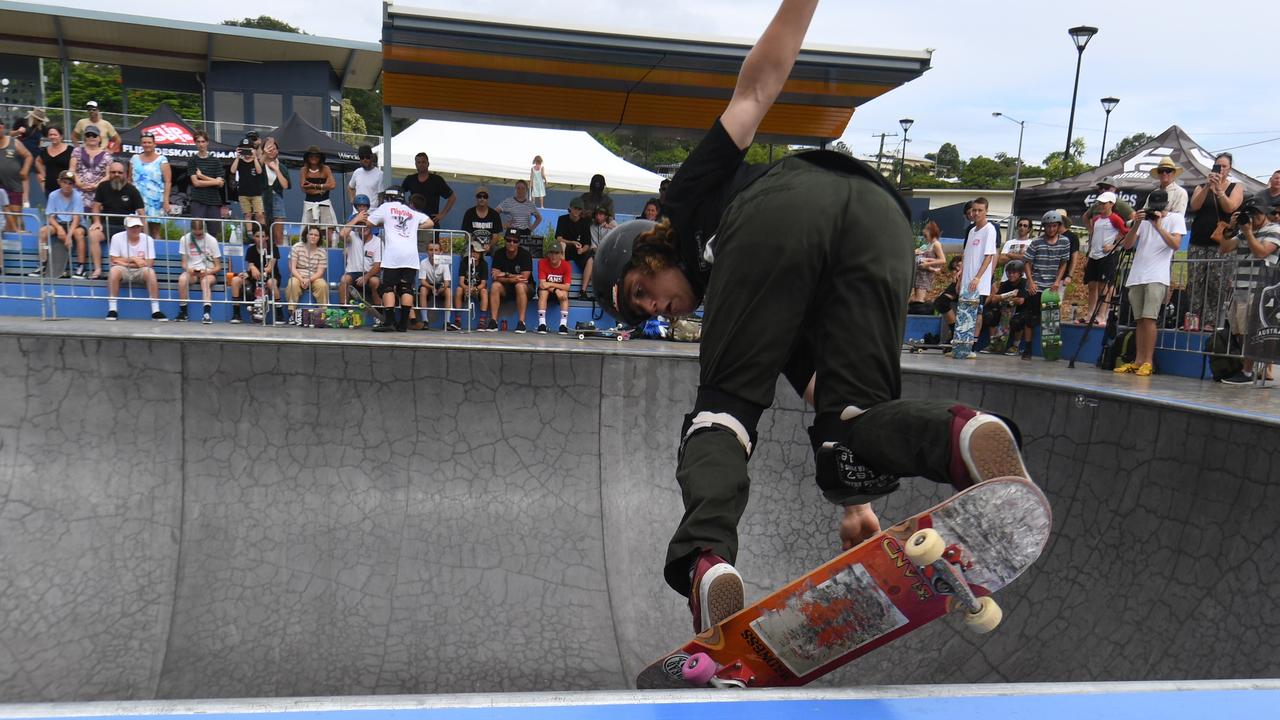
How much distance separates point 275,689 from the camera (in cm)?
426

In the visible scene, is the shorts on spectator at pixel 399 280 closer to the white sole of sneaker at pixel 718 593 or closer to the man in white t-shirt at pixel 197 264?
the man in white t-shirt at pixel 197 264

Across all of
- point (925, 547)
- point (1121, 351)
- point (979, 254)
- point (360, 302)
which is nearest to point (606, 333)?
point (360, 302)

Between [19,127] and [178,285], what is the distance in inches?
242

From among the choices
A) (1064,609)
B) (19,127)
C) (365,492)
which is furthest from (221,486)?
(19,127)

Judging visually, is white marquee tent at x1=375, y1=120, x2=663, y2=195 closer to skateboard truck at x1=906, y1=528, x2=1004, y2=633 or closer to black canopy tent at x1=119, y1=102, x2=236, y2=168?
black canopy tent at x1=119, y1=102, x2=236, y2=168

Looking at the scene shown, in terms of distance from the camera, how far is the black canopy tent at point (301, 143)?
547 inches

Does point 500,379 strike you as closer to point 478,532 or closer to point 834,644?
point 478,532

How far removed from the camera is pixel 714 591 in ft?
5.74

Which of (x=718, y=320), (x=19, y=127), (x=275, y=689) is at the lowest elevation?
(x=275, y=689)

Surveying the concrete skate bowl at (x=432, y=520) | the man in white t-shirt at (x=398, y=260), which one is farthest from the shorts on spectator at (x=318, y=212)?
the concrete skate bowl at (x=432, y=520)

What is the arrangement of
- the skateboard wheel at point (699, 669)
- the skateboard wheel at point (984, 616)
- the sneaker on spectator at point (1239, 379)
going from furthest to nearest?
the sneaker on spectator at point (1239, 379) → the skateboard wheel at point (699, 669) → the skateboard wheel at point (984, 616)

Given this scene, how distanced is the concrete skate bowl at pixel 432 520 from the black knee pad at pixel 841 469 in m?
2.17

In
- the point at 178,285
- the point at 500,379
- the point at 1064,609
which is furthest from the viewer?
the point at 178,285

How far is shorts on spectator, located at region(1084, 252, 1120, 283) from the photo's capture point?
29.0 feet
